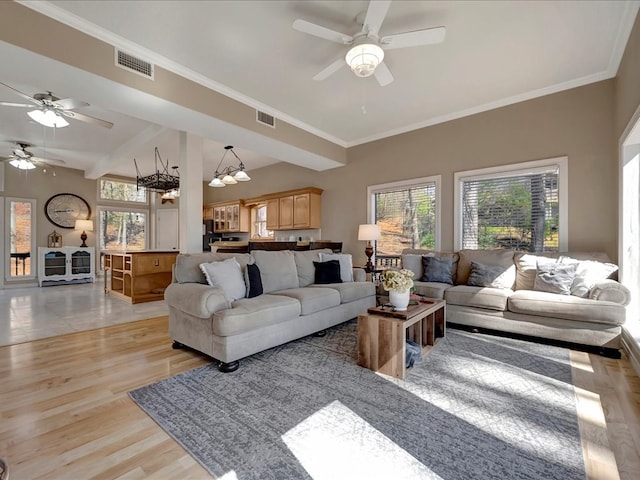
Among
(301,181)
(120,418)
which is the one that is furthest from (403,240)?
(120,418)

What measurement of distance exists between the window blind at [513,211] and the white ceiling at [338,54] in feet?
3.59

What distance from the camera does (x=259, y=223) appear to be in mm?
8141

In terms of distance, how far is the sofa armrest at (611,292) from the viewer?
286cm

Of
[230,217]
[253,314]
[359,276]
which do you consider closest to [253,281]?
[253,314]

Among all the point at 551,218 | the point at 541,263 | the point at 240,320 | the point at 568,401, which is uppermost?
the point at 551,218

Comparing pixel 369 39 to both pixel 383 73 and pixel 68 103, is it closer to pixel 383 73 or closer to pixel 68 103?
pixel 383 73

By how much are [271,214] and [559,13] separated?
5858 mm

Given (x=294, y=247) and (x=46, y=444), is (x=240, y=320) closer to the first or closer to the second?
(x=46, y=444)

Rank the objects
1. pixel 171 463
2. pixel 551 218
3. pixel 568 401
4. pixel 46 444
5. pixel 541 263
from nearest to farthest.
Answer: pixel 171 463, pixel 46 444, pixel 568 401, pixel 541 263, pixel 551 218

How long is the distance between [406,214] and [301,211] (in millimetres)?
2302

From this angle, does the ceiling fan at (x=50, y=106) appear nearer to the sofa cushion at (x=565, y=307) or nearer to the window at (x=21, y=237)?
the window at (x=21, y=237)

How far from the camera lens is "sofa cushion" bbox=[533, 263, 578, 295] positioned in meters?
3.26

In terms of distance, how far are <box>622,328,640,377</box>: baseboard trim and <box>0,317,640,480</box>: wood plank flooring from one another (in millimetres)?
72

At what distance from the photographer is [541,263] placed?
3.52 metres
